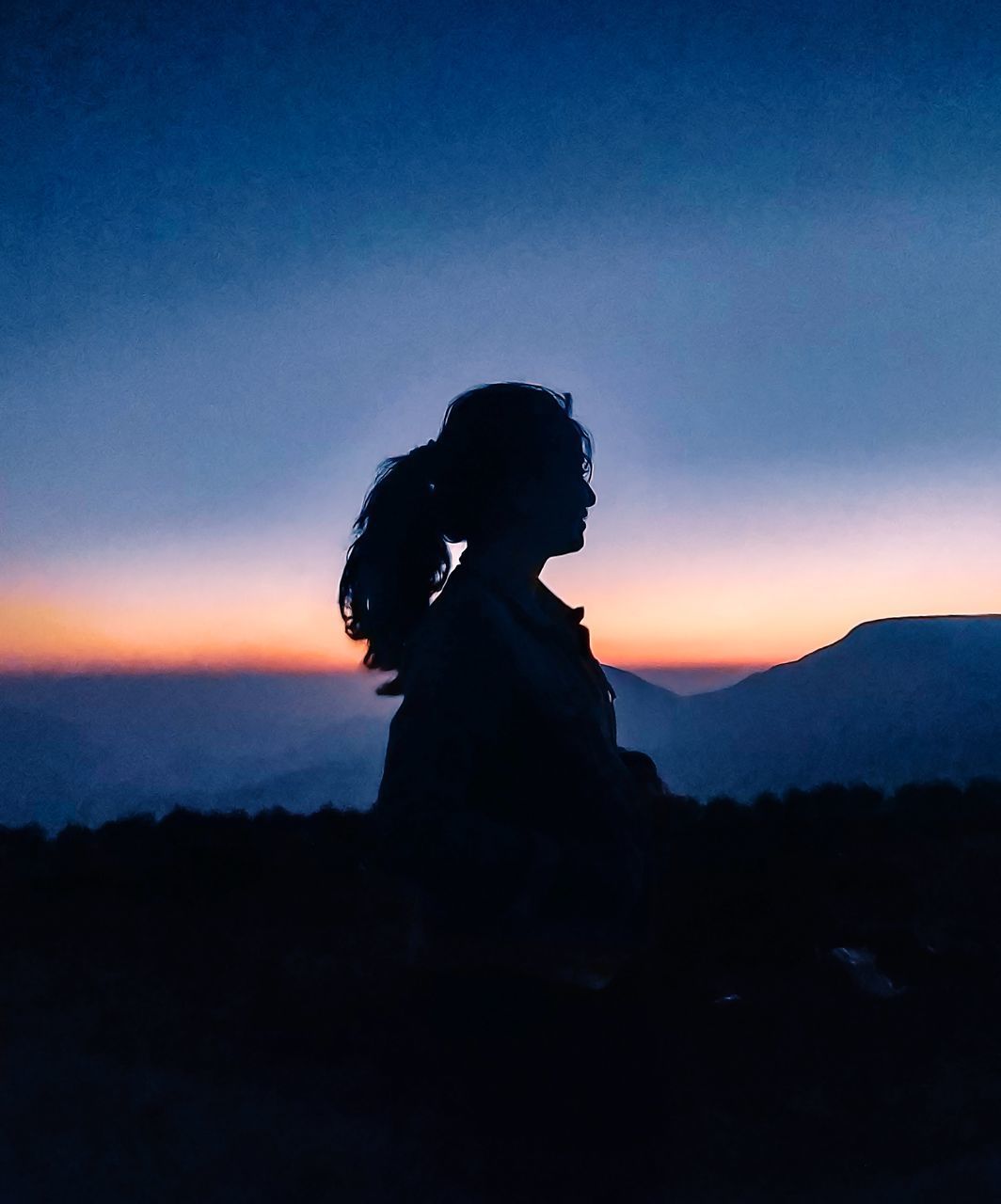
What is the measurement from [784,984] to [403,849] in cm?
511

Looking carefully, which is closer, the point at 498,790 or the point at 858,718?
the point at 498,790

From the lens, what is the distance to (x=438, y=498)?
1.89m

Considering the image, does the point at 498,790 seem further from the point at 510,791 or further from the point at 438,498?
the point at 438,498

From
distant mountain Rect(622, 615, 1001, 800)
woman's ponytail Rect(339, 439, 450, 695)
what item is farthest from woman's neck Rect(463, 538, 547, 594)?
distant mountain Rect(622, 615, 1001, 800)

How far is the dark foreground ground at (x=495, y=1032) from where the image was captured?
157cm

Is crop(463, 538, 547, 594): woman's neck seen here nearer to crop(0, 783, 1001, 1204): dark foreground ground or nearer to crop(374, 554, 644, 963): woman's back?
crop(374, 554, 644, 963): woman's back

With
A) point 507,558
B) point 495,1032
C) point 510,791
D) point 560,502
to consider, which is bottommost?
point 495,1032

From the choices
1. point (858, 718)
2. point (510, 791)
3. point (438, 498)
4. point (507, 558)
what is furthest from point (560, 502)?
point (858, 718)

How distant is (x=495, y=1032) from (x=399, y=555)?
3.01 ft

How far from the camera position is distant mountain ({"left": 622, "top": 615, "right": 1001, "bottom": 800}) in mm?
11256

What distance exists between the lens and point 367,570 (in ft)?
6.35

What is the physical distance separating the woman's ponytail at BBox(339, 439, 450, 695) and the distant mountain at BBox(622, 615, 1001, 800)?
7.07 metres

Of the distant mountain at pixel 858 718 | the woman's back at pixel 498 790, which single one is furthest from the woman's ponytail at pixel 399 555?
the distant mountain at pixel 858 718

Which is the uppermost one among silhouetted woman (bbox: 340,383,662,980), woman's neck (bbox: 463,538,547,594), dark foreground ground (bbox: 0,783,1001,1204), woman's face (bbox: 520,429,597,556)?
woman's face (bbox: 520,429,597,556)
